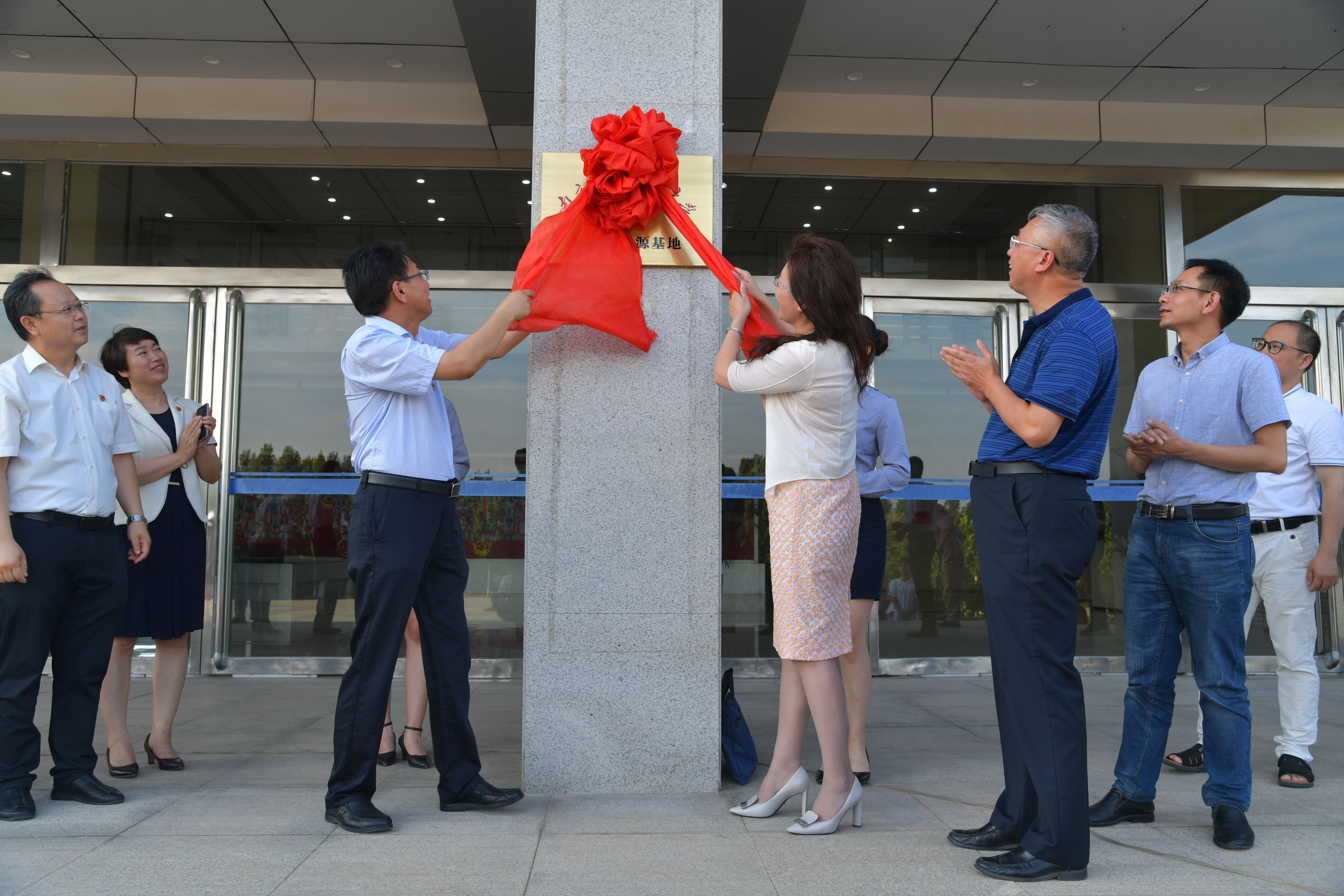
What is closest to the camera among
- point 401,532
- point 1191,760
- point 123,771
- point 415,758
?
point 401,532

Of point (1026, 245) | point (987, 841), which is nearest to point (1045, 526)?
point (1026, 245)

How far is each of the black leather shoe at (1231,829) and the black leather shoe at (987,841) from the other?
637 mm

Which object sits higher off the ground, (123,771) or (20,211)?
(20,211)

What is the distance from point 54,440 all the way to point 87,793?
4.07 feet

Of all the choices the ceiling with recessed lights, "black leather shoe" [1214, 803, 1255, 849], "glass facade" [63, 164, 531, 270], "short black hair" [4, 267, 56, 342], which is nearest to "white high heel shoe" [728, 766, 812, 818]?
"black leather shoe" [1214, 803, 1255, 849]

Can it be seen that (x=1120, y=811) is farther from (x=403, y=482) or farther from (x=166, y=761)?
(x=166, y=761)

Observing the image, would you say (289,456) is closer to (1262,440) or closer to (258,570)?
(258,570)

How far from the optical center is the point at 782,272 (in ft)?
10.3

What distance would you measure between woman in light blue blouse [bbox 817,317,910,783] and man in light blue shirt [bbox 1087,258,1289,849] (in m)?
0.89

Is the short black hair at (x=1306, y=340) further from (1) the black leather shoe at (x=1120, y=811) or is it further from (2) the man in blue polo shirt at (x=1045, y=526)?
(1) the black leather shoe at (x=1120, y=811)

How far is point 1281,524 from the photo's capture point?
3.92 metres

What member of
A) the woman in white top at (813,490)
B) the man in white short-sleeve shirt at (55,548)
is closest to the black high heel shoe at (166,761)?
the man in white short-sleeve shirt at (55,548)

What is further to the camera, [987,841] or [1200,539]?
[1200,539]

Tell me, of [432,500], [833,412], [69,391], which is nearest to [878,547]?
[833,412]
